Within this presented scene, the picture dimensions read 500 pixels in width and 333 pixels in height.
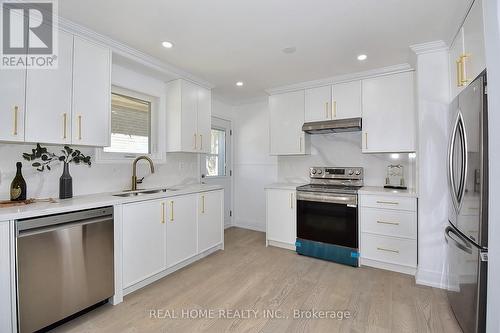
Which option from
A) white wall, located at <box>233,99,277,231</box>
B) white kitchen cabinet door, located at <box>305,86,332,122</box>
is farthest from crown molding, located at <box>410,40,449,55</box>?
white wall, located at <box>233,99,277,231</box>

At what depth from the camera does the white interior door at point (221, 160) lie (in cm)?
429

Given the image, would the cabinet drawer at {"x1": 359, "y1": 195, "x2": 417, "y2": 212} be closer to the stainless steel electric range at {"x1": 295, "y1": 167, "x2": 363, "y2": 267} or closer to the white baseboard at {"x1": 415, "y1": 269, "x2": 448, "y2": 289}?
the stainless steel electric range at {"x1": 295, "y1": 167, "x2": 363, "y2": 267}

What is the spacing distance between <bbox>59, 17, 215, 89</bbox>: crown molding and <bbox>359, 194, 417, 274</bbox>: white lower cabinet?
109 inches

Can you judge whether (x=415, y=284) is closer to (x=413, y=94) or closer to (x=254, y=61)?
(x=413, y=94)

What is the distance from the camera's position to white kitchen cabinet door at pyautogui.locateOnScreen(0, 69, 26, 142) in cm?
166

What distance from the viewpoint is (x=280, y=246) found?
349cm

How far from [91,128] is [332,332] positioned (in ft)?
8.79

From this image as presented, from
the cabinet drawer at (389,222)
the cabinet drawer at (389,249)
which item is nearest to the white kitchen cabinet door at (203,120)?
the cabinet drawer at (389,222)

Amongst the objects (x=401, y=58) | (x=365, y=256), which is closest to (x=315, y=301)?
(x=365, y=256)

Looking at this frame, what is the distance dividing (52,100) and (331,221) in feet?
10.4

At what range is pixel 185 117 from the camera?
3119 mm

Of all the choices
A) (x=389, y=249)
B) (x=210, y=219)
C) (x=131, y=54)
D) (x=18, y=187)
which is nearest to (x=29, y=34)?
(x=131, y=54)

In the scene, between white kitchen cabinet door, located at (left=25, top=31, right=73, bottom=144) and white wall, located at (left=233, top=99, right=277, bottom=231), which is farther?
white wall, located at (left=233, top=99, right=277, bottom=231)

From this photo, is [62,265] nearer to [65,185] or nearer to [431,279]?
[65,185]
